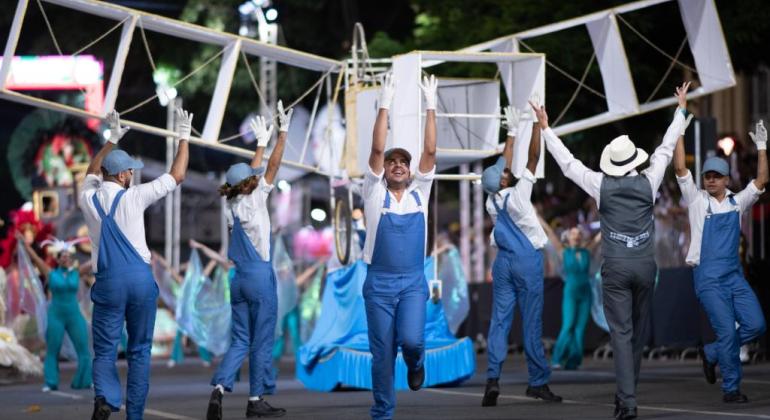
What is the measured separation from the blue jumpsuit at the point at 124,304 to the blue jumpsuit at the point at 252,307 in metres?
1.66

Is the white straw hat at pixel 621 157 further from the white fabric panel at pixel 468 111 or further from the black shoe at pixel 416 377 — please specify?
the white fabric panel at pixel 468 111

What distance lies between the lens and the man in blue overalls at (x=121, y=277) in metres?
10.5

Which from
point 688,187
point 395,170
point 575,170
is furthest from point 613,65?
point 395,170

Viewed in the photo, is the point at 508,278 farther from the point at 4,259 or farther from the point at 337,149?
the point at 4,259

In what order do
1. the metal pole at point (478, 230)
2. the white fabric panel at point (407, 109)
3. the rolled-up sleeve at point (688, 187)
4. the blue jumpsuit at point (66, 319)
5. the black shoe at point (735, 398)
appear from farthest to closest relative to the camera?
the metal pole at point (478, 230)
the blue jumpsuit at point (66, 319)
the white fabric panel at point (407, 109)
the rolled-up sleeve at point (688, 187)
the black shoe at point (735, 398)

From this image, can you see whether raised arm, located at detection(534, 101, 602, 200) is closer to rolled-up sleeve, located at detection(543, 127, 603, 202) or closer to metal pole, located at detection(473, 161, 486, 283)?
rolled-up sleeve, located at detection(543, 127, 603, 202)

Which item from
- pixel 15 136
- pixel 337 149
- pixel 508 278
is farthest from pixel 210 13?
pixel 508 278

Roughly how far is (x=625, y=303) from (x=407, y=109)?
4602 mm

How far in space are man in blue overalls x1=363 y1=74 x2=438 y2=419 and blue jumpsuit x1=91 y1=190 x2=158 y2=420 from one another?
5.20 ft

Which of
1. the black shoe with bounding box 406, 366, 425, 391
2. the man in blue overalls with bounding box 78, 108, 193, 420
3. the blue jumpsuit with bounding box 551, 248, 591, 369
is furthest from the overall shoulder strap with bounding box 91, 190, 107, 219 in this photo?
the blue jumpsuit with bounding box 551, 248, 591, 369

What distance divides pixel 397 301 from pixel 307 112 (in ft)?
83.1

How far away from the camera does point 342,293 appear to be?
53.2 feet

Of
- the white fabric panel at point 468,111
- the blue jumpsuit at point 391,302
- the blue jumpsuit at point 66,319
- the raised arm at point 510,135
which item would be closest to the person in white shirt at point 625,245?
the blue jumpsuit at point 391,302

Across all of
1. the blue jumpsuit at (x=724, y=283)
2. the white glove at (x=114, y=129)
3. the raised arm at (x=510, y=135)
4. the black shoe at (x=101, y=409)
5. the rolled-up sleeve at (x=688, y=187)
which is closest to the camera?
the black shoe at (x=101, y=409)
